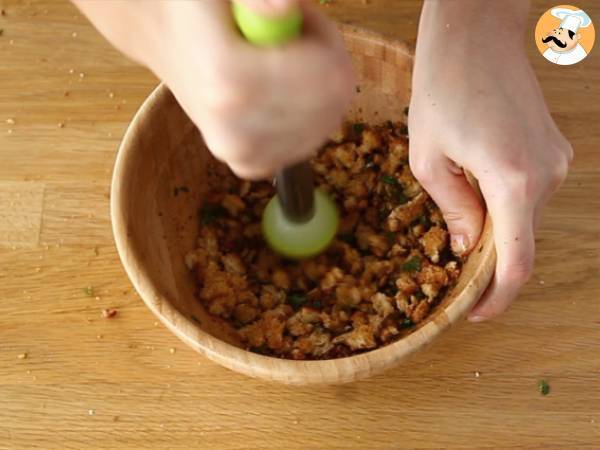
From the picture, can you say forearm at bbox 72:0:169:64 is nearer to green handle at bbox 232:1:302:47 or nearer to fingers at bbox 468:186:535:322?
green handle at bbox 232:1:302:47

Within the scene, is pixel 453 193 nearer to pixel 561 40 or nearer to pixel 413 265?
pixel 413 265

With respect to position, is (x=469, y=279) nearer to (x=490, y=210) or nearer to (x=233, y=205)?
(x=490, y=210)

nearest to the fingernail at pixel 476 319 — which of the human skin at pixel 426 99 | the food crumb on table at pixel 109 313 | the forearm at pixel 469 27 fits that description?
Result: the human skin at pixel 426 99

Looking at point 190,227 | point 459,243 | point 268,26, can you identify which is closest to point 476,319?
point 459,243

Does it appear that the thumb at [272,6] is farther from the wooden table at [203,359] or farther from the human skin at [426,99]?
the wooden table at [203,359]

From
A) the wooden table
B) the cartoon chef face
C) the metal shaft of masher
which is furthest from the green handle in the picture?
the cartoon chef face
